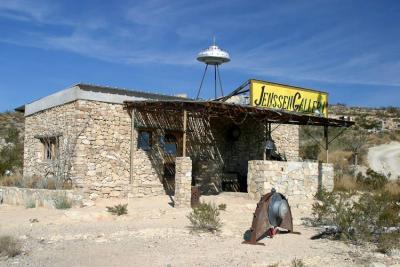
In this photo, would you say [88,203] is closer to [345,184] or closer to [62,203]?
[62,203]

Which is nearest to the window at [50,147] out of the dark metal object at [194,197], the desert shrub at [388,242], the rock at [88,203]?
the rock at [88,203]

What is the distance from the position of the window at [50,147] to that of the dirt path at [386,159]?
721 inches

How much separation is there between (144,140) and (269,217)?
8.13 metres

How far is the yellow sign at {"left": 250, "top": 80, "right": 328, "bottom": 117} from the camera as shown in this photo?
649 inches

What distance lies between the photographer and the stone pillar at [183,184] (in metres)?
14.3

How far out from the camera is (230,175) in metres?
19.4

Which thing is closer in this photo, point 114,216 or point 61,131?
point 114,216

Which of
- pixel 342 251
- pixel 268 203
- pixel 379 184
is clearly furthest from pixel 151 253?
pixel 379 184

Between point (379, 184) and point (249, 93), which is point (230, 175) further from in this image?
point (379, 184)

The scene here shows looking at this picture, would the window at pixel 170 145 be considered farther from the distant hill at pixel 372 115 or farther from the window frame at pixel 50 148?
the distant hill at pixel 372 115

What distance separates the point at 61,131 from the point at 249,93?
6693mm

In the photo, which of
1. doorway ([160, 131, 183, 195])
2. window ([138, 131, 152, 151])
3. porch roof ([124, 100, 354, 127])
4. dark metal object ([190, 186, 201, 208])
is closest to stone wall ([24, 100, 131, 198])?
window ([138, 131, 152, 151])

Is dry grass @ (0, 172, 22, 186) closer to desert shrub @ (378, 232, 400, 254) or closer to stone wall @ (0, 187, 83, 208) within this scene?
stone wall @ (0, 187, 83, 208)

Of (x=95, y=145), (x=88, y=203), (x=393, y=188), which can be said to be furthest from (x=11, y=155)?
(x=393, y=188)
